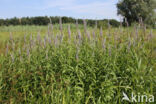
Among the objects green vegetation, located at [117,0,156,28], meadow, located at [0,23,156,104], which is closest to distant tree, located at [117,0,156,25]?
green vegetation, located at [117,0,156,28]

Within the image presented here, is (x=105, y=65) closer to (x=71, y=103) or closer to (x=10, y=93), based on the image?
(x=71, y=103)

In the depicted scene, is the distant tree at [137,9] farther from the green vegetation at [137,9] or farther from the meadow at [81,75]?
the meadow at [81,75]

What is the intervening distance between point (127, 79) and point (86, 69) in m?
0.97

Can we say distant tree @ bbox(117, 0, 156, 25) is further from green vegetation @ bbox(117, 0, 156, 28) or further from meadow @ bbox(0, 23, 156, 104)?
meadow @ bbox(0, 23, 156, 104)

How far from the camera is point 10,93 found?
4.70m

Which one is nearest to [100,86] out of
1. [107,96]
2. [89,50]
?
[107,96]

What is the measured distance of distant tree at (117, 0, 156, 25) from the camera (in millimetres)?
28953

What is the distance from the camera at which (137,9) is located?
29047 millimetres

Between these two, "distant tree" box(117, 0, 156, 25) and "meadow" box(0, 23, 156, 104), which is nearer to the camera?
"meadow" box(0, 23, 156, 104)

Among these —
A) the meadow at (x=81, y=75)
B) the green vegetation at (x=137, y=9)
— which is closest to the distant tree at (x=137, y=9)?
the green vegetation at (x=137, y=9)

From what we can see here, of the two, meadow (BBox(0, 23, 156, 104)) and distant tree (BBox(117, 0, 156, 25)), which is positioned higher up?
distant tree (BBox(117, 0, 156, 25))

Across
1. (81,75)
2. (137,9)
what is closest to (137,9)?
(137,9)

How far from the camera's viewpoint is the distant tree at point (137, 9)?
28953mm

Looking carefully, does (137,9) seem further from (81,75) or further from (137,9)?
Answer: (81,75)
